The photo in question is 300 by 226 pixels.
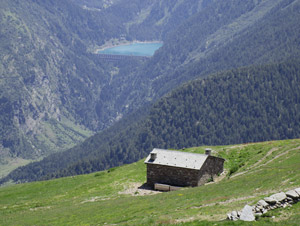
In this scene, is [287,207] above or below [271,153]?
below

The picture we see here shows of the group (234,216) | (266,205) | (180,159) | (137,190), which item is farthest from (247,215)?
(137,190)

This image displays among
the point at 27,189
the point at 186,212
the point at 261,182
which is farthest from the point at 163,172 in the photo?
the point at 27,189

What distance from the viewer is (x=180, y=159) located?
93.0m

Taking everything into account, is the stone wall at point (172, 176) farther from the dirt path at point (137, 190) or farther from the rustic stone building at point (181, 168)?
the dirt path at point (137, 190)

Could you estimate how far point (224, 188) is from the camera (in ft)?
226

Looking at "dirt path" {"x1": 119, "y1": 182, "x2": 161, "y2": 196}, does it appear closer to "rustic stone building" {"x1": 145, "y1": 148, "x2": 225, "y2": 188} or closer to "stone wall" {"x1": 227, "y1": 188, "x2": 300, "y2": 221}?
"rustic stone building" {"x1": 145, "y1": 148, "x2": 225, "y2": 188}

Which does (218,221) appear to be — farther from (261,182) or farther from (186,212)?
(261,182)

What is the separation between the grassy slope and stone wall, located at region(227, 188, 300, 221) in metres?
0.96

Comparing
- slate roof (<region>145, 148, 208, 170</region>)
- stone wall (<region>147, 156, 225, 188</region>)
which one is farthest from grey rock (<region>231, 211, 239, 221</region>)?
stone wall (<region>147, 156, 225, 188</region>)

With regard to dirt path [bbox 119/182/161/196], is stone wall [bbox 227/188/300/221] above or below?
below

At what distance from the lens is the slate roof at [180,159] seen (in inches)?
3594

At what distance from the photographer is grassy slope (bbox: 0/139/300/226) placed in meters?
53.7

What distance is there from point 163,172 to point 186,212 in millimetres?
39314

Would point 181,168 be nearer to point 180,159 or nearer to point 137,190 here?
point 180,159
